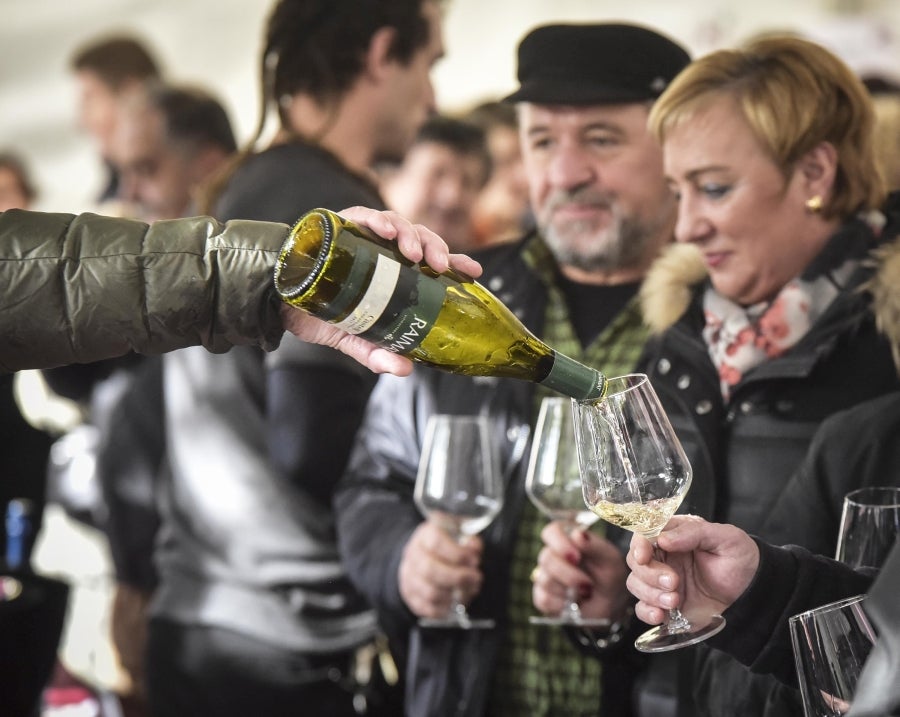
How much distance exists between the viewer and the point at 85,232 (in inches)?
57.7

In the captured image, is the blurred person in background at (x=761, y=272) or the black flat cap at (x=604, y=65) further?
the black flat cap at (x=604, y=65)

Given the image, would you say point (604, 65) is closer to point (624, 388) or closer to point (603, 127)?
point (603, 127)

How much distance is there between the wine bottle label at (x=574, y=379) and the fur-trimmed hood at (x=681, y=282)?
0.55m

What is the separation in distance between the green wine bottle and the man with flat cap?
1.36 feet

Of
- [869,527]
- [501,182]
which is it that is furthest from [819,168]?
[501,182]

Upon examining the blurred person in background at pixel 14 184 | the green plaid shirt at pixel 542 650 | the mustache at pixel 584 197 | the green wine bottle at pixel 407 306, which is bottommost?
the blurred person in background at pixel 14 184

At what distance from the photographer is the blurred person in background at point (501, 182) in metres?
3.87

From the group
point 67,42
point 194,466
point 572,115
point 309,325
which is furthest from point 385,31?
point 67,42

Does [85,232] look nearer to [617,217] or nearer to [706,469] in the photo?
[706,469]

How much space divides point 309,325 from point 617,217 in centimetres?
91

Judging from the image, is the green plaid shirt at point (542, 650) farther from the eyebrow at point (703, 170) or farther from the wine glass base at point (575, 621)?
the eyebrow at point (703, 170)

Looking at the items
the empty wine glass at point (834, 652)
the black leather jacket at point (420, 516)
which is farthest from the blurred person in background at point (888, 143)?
the empty wine glass at point (834, 652)

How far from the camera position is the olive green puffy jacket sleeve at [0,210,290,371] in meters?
1.44

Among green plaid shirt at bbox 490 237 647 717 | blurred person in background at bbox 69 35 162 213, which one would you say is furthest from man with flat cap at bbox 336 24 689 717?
blurred person in background at bbox 69 35 162 213
